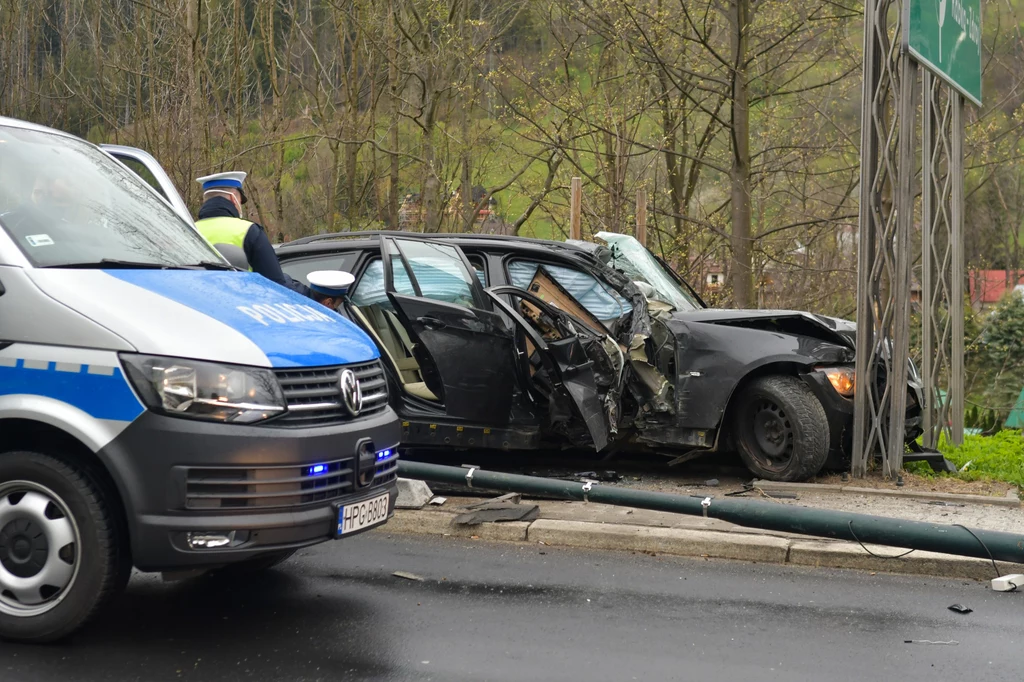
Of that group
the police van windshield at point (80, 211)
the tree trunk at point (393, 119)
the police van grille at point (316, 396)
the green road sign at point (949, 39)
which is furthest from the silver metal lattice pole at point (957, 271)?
the tree trunk at point (393, 119)

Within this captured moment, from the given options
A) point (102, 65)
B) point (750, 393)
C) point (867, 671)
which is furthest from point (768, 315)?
point (102, 65)

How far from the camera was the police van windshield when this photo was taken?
4715 mm

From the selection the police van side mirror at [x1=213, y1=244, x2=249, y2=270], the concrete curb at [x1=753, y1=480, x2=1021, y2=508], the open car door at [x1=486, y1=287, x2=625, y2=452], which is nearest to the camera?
the police van side mirror at [x1=213, y1=244, x2=249, y2=270]

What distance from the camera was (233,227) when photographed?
22.1ft

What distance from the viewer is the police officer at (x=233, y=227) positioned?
6.62 meters

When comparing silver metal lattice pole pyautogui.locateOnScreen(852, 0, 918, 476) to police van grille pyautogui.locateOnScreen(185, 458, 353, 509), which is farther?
silver metal lattice pole pyautogui.locateOnScreen(852, 0, 918, 476)

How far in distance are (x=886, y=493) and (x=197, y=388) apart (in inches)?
214

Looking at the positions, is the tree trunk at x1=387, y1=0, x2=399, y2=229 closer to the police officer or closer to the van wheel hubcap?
the police officer

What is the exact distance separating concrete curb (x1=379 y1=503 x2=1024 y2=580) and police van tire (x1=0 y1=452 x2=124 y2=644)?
2.83 meters

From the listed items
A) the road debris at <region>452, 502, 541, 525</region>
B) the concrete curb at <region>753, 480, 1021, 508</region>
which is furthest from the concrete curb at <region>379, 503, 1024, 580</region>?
the concrete curb at <region>753, 480, 1021, 508</region>

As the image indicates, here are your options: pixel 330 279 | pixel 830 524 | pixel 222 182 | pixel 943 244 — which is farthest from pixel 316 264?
pixel 943 244

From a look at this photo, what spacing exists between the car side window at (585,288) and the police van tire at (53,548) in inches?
181

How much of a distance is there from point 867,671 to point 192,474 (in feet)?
9.02

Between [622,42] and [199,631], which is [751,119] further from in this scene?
[199,631]
